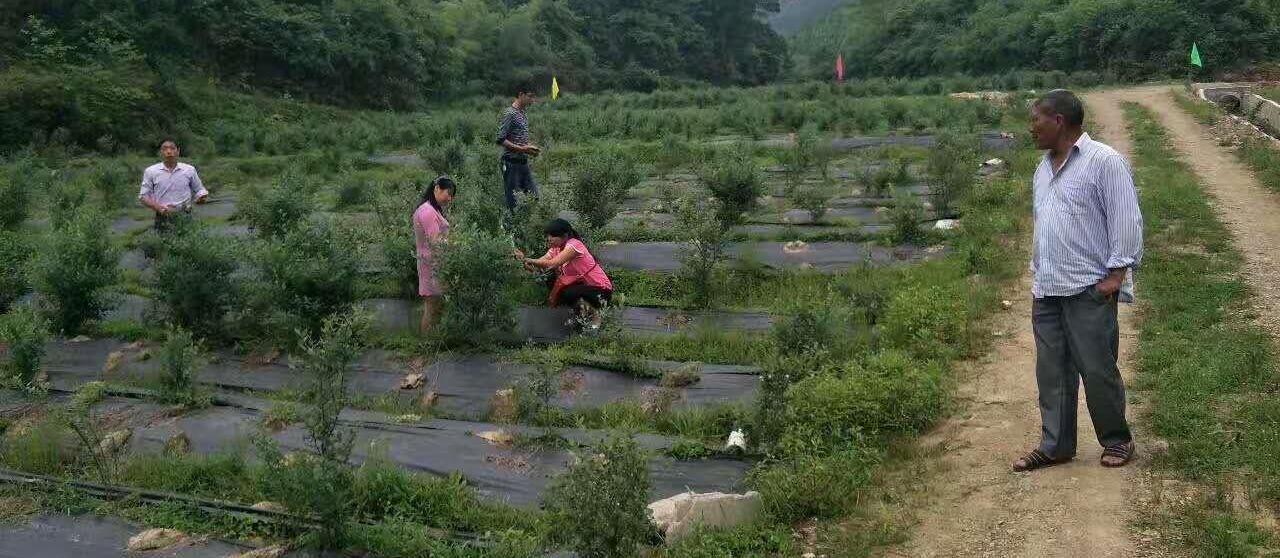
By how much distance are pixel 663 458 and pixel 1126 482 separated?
2.08 metres

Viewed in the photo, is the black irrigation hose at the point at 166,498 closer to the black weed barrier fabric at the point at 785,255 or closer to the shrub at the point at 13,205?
the black weed barrier fabric at the point at 785,255

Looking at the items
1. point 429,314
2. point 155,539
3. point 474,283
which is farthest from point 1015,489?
point 429,314

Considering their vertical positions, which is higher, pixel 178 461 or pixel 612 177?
pixel 612 177

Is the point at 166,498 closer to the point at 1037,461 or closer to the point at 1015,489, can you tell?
the point at 1015,489

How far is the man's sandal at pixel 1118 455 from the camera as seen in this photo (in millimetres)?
4531

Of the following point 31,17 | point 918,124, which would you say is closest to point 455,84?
point 31,17

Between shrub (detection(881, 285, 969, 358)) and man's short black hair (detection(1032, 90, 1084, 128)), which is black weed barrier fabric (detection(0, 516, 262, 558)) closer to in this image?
man's short black hair (detection(1032, 90, 1084, 128))

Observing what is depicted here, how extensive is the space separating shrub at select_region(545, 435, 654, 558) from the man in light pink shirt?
22.2ft

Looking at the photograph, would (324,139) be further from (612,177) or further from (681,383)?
(681,383)

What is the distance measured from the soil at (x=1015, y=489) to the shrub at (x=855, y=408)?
0.17 meters

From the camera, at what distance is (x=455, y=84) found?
4100 cm

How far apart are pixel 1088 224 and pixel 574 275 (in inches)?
165

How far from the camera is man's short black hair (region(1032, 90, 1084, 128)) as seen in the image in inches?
175

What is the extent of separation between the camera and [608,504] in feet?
12.3
